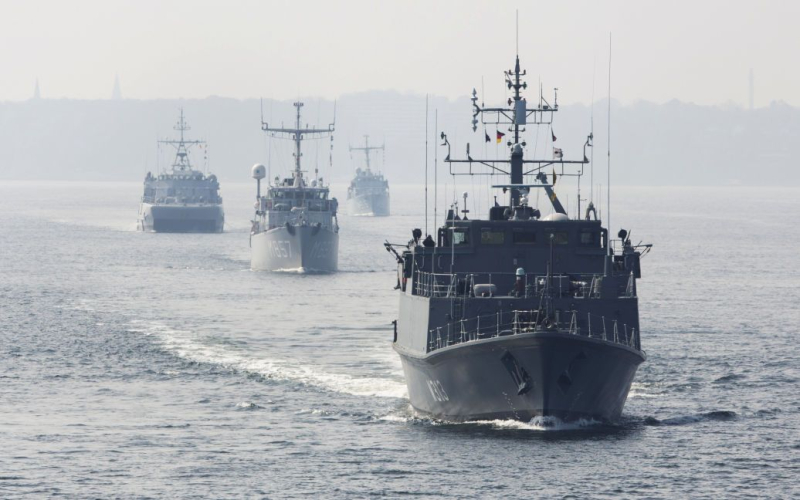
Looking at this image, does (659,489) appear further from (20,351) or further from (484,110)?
(20,351)

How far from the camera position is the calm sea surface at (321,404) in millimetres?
36094

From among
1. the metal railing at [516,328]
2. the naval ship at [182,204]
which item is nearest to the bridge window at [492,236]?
the metal railing at [516,328]

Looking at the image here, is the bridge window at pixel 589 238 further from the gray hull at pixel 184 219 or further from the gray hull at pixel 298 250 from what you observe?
the gray hull at pixel 184 219

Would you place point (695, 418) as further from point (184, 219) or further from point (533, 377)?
point (184, 219)

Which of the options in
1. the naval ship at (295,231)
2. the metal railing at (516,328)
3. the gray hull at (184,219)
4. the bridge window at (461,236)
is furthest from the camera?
the gray hull at (184,219)

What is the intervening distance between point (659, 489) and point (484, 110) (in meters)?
17.8

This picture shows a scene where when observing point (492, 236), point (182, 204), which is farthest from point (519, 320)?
point (182, 204)

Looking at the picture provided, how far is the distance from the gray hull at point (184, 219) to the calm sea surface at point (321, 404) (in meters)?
68.4

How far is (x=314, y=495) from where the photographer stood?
34719 mm

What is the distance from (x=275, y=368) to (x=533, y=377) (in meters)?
19.3

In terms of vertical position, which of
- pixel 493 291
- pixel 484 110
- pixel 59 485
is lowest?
pixel 59 485

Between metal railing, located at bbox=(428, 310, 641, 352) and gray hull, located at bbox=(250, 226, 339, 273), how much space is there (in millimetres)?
65790

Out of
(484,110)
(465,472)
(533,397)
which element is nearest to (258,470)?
(465,472)

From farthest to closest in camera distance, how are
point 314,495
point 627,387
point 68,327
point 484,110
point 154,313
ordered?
point 154,313 → point 68,327 → point 484,110 → point 627,387 → point 314,495
